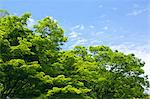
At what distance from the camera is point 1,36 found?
20078 millimetres

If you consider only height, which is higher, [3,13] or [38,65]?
[3,13]

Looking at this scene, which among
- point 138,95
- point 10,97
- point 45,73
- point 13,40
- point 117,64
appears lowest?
point 10,97

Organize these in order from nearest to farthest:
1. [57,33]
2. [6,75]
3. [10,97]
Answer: [6,75]
[10,97]
[57,33]

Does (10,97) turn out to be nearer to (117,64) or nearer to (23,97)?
(23,97)

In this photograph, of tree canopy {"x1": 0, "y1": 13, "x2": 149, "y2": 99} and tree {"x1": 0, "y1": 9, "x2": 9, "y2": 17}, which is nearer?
tree canopy {"x1": 0, "y1": 13, "x2": 149, "y2": 99}

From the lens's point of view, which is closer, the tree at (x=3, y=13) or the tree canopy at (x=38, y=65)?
the tree canopy at (x=38, y=65)

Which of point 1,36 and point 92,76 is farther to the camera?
point 92,76

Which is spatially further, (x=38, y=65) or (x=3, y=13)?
(x=3, y=13)

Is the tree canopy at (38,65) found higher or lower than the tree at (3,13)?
lower

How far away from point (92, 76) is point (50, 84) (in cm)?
384

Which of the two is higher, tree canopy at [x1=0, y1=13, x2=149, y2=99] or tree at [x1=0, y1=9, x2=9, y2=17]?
tree at [x1=0, y1=9, x2=9, y2=17]

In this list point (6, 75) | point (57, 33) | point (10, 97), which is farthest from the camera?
point (57, 33)

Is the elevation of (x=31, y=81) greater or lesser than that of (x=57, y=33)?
lesser

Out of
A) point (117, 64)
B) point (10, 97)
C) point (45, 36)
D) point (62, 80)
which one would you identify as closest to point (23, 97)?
point (10, 97)
